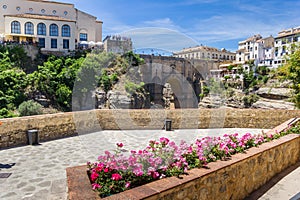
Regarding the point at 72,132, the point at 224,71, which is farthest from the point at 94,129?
the point at 224,71

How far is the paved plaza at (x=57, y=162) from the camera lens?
3707mm

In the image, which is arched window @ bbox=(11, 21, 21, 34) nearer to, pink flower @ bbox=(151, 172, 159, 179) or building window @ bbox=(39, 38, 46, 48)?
building window @ bbox=(39, 38, 46, 48)

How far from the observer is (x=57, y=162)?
5.18 metres

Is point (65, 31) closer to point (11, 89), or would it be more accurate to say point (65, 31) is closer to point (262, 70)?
point (11, 89)

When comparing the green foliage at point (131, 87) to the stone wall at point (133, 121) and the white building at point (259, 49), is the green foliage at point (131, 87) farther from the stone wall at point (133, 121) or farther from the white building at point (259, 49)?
the white building at point (259, 49)

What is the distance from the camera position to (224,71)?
51.7 metres

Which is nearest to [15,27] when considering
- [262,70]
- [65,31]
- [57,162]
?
[65,31]

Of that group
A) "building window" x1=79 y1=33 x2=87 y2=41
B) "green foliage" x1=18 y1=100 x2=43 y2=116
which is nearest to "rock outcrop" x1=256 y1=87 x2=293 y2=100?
"building window" x1=79 y1=33 x2=87 y2=41

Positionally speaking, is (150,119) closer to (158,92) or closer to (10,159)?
(10,159)

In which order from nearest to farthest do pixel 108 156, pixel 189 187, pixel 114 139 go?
pixel 189 187, pixel 108 156, pixel 114 139

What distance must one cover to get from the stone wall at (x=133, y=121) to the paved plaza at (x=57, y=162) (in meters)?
0.41

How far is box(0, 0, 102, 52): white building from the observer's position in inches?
1237

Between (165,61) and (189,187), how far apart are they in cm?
3941

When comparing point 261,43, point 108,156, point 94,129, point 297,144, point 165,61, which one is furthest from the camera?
point 261,43
